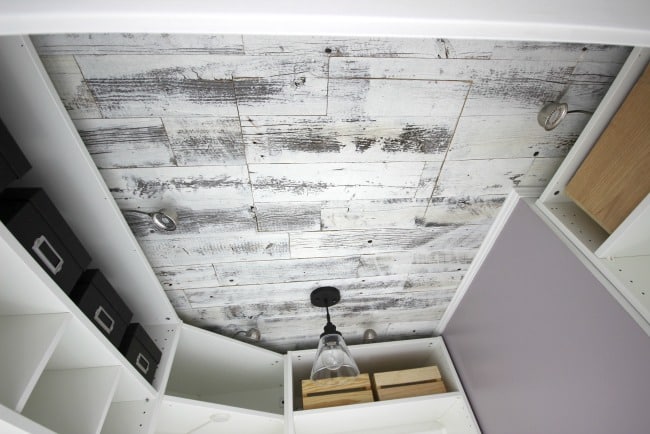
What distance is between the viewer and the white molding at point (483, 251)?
1303mm

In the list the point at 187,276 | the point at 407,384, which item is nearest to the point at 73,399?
the point at 187,276

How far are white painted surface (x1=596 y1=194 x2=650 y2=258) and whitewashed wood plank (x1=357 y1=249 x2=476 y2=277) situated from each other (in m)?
0.55

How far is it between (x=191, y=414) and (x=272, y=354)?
49 cm

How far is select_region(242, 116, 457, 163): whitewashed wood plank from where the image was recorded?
981 millimetres

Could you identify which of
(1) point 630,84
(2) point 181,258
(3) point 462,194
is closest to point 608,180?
(1) point 630,84

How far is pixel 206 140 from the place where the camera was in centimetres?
98

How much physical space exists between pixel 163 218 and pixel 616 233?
53.9 inches

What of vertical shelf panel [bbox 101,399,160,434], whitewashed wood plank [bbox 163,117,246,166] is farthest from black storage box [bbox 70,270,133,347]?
whitewashed wood plank [bbox 163,117,246,166]

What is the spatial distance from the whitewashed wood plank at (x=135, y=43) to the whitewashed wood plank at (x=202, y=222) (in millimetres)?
505

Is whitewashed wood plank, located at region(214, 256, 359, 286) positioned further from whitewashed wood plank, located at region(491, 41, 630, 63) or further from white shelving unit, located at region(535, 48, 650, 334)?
whitewashed wood plank, located at region(491, 41, 630, 63)

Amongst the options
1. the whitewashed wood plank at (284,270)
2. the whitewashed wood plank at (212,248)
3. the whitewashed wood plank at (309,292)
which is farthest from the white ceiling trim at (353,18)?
the whitewashed wood plank at (309,292)

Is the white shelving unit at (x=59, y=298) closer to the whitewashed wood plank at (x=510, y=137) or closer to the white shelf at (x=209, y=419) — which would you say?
the white shelf at (x=209, y=419)

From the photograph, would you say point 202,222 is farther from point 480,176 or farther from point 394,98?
point 480,176

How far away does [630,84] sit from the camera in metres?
0.96
